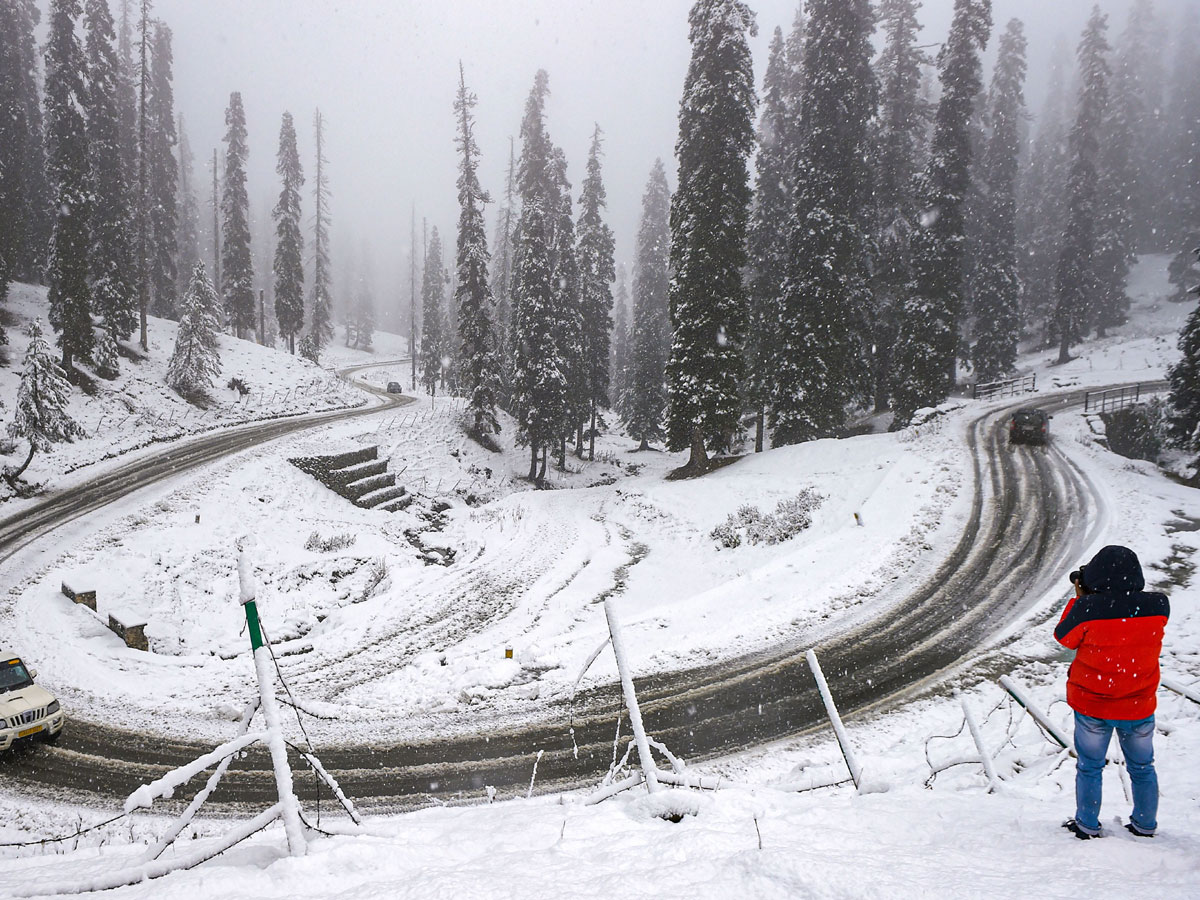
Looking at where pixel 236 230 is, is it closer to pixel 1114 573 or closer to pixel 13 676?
pixel 13 676

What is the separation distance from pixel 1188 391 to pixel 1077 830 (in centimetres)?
2596

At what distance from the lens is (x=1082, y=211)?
4181 centimetres

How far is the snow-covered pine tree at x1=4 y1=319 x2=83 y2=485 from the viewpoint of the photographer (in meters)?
20.1

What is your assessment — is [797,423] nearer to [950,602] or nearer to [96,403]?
[950,602]

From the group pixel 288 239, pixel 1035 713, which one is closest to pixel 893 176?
pixel 1035 713

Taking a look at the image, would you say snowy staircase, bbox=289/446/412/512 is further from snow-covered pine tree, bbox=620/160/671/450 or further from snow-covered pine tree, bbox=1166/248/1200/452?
snow-covered pine tree, bbox=1166/248/1200/452

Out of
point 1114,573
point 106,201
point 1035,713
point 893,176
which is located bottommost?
point 1035,713

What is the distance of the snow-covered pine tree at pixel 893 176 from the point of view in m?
32.9

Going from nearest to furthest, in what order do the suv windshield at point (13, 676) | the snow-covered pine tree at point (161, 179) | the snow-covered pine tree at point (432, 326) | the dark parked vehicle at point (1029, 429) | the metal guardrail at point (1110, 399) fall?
the suv windshield at point (13, 676) → the dark parked vehicle at point (1029, 429) → the metal guardrail at point (1110, 399) → the snow-covered pine tree at point (161, 179) → the snow-covered pine tree at point (432, 326)

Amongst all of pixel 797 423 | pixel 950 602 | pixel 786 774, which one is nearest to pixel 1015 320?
pixel 797 423

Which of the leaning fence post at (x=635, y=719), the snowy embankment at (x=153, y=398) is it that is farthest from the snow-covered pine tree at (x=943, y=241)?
the snowy embankment at (x=153, y=398)

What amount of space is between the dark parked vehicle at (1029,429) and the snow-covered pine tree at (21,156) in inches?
1710

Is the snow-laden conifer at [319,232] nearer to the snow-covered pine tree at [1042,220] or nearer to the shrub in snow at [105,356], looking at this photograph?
the shrub in snow at [105,356]

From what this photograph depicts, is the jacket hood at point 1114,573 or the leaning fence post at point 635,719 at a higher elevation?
the jacket hood at point 1114,573
